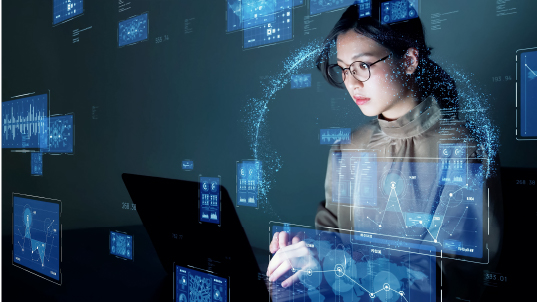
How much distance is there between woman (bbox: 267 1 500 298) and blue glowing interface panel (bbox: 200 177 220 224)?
440 millimetres

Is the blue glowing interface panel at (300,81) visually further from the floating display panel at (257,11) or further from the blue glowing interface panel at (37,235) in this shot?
the blue glowing interface panel at (37,235)

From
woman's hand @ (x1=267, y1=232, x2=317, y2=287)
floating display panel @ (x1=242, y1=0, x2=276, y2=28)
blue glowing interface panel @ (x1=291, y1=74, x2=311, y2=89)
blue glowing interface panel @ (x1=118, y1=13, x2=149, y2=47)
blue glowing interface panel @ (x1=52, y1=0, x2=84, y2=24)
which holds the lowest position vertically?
woman's hand @ (x1=267, y1=232, x2=317, y2=287)

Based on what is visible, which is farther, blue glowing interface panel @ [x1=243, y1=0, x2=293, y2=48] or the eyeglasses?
blue glowing interface panel @ [x1=243, y1=0, x2=293, y2=48]

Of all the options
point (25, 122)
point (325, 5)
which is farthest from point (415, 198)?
point (25, 122)

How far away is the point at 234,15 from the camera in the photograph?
5.24 feet

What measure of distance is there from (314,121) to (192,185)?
599 mm

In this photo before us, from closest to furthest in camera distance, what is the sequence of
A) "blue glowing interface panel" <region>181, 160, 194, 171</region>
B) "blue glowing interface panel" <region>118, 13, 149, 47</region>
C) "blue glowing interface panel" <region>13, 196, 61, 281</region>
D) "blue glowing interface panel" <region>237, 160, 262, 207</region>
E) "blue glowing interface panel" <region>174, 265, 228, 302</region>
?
"blue glowing interface panel" <region>237, 160, 262, 207</region>
"blue glowing interface panel" <region>174, 265, 228, 302</region>
"blue glowing interface panel" <region>181, 160, 194, 171</region>
"blue glowing interface panel" <region>118, 13, 149, 47</region>
"blue glowing interface panel" <region>13, 196, 61, 281</region>

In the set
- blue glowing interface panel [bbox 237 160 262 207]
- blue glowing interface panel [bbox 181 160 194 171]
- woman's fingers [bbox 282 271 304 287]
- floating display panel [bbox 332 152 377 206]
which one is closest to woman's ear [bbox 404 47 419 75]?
floating display panel [bbox 332 152 377 206]

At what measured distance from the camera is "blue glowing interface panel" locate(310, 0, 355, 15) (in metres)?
1.30

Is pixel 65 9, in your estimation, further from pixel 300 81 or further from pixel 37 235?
pixel 300 81

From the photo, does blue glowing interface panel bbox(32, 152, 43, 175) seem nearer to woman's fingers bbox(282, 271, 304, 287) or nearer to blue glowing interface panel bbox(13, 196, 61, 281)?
blue glowing interface panel bbox(13, 196, 61, 281)

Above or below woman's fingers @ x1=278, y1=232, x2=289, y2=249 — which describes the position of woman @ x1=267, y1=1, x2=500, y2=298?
above

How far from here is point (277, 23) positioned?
1.47m

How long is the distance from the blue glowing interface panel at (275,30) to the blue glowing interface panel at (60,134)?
4.14ft
